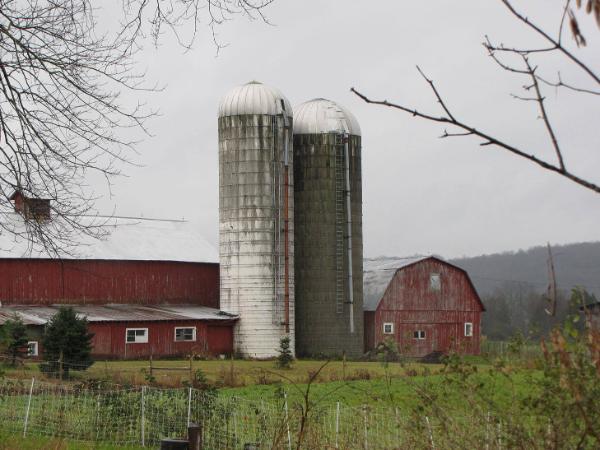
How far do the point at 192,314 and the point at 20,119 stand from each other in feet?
93.1

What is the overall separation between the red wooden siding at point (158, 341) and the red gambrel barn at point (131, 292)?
0.04m

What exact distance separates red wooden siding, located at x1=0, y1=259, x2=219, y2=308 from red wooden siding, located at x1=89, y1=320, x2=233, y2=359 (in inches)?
103

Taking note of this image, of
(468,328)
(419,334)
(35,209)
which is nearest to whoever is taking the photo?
(35,209)

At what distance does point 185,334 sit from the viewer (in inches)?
1454

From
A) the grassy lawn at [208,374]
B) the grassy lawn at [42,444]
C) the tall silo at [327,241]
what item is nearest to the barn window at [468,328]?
the tall silo at [327,241]

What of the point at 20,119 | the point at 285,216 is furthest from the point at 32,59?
the point at 285,216

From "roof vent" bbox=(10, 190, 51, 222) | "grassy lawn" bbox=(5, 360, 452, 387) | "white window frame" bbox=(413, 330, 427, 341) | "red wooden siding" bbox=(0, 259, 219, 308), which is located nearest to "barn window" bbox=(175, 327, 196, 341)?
"grassy lawn" bbox=(5, 360, 452, 387)

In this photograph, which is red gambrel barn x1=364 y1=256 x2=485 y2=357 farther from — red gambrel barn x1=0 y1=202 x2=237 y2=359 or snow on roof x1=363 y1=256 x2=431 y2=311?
red gambrel barn x1=0 y1=202 x2=237 y2=359

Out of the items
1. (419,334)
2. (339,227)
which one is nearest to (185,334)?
(339,227)

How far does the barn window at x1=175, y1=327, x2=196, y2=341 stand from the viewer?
36.8 m

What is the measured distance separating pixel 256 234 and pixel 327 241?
322cm

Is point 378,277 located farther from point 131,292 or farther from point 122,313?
point 122,313

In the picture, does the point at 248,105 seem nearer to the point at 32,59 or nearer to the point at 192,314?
the point at 192,314

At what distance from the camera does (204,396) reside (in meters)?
13.7
